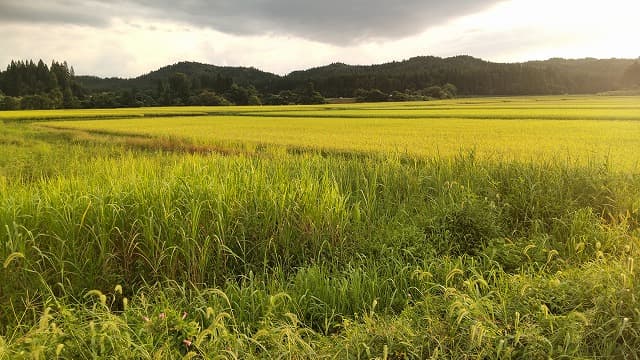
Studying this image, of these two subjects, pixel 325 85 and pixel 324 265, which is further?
pixel 325 85

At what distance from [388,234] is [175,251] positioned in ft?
7.45

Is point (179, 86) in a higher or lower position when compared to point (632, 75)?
higher

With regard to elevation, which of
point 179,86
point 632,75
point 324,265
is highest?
point 179,86

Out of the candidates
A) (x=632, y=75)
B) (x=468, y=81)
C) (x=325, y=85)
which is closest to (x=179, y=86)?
(x=325, y=85)

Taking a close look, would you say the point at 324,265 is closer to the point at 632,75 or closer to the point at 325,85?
the point at 325,85

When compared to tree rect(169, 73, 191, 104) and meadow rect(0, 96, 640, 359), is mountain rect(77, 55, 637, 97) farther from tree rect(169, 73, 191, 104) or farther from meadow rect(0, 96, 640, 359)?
meadow rect(0, 96, 640, 359)

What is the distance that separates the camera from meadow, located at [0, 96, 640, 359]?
2.65m

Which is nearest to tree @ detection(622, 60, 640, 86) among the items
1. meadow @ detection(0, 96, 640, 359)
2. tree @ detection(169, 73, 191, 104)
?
tree @ detection(169, 73, 191, 104)

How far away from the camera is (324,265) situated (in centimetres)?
449

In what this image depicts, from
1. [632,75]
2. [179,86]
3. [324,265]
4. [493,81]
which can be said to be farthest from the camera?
[493,81]

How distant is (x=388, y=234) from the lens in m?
4.93

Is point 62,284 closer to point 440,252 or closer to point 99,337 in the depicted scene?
point 99,337

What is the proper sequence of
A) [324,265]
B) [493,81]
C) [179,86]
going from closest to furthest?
1. [324,265]
2. [179,86]
3. [493,81]

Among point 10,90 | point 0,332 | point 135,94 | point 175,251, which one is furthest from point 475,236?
point 10,90
